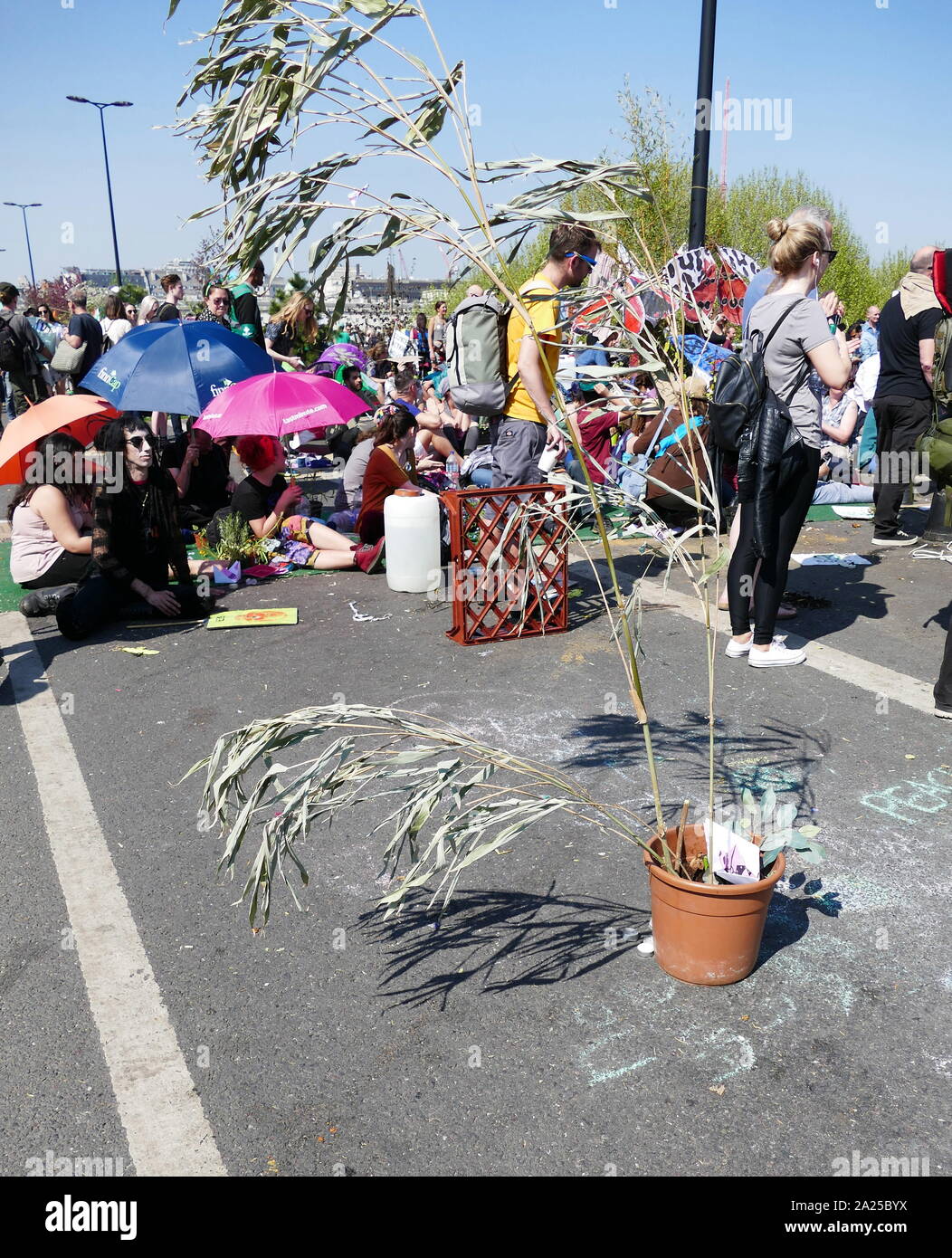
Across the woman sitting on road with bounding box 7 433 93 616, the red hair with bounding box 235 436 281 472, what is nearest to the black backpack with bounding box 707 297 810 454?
the woman sitting on road with bounding box 7 433 93 616

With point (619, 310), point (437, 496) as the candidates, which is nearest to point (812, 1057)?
point (619, 310)

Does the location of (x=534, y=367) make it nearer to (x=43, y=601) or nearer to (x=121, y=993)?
(x=121, y=993)

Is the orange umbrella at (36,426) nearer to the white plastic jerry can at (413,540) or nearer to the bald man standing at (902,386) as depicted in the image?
the white plastic jerry can at (413,540)

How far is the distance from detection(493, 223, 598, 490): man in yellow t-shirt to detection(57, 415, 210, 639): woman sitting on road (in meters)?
2.23

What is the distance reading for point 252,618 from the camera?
6.84 meters

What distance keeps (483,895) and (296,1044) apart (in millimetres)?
896

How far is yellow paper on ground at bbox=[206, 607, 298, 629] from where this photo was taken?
675 cm

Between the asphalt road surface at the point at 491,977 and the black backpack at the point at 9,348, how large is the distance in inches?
353

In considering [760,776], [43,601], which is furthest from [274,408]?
[760,776]

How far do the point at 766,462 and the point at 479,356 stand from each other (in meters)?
1.79

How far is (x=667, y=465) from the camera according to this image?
9.08 m

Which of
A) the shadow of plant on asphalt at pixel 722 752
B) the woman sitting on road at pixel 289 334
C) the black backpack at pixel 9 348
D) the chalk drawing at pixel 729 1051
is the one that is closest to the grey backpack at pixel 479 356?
the shadow of plant on asphalt at pixel 722 752

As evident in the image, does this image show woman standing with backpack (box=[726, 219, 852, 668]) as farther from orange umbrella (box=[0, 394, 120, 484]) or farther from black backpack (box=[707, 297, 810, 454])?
orange umbrella (box=[0, 394, 120, 484])

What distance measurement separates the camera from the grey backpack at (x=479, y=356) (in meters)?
5.79
